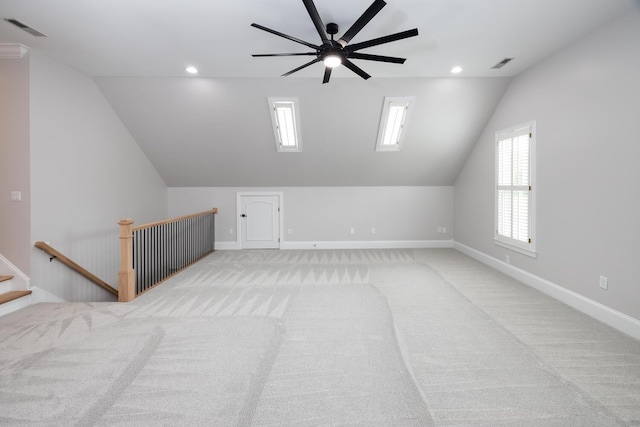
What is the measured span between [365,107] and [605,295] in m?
4.17

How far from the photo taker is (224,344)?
107 inches

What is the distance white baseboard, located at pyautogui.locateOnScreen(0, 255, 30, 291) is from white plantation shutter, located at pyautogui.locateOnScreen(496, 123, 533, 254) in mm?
6737

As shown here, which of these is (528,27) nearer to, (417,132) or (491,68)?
(491,68)

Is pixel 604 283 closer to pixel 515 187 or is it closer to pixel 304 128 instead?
pixel 515 187

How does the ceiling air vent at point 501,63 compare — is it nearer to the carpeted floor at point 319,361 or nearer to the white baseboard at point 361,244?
the carpeted floor at point 319,361

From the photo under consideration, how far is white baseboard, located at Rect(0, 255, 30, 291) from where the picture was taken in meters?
3.70

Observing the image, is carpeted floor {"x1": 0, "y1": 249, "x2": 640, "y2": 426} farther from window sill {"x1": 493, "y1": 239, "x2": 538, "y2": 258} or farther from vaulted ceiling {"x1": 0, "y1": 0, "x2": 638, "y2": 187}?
vaulted ceiling {"x1": 0, "y1": 0, "x2": 638, "y2": 187}

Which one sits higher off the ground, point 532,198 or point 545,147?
point 545,147

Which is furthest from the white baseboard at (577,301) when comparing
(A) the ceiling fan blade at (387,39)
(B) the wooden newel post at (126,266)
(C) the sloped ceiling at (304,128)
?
(B) the wooden newel post at (126,266)

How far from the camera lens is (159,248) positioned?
16.3 ft

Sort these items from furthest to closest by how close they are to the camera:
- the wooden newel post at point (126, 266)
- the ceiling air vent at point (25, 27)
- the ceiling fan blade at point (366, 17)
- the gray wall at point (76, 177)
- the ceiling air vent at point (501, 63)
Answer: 1. the ceiling air vent at point (501, 63)
2. the gray wall at point (76, 177)
3. the wooden newel post at point (126, 266)
4. the ceiling air vent at point (25, 27)
5. the ceiling fan blade at point (366, 17)

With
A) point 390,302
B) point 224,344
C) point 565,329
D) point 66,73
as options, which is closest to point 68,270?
point 66,73

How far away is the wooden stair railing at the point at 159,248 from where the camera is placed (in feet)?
12.3

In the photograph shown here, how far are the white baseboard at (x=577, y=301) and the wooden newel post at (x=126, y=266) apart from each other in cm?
540
